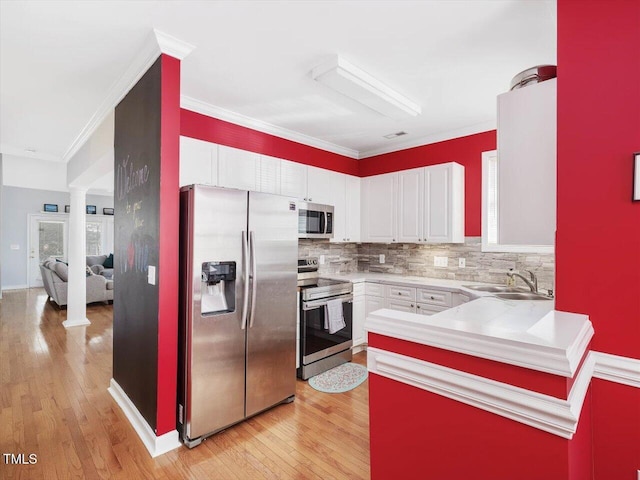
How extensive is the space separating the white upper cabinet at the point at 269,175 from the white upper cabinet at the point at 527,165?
2.35m

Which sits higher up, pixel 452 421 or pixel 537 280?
pixel 537 280

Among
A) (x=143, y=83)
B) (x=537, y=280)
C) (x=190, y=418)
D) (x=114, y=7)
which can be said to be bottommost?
(x=190, y=418)

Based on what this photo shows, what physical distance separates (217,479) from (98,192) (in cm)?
1009

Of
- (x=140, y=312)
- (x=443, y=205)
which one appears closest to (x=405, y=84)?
(x=443, y=205)

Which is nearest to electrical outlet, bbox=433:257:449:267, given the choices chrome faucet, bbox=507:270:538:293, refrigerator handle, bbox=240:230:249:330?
chrome faucet, bbox=507:270:538:293

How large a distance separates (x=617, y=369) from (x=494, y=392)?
714mm

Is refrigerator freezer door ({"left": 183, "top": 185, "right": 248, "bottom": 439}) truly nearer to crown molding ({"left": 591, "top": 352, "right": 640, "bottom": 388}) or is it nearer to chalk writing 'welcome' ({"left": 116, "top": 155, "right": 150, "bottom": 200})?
chalk writing 'welcome' ({"left": 116, "top": 155, "right": 150, "bottom": 200})

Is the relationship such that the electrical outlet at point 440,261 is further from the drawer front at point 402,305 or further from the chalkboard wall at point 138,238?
the chalkboard wall at point 138,238

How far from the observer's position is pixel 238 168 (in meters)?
3.29

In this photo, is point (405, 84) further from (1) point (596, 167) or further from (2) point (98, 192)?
(2) point (98, 192)

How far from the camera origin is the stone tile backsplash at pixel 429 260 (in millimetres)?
3311

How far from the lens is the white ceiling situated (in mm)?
1852

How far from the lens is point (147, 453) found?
2.12 meters

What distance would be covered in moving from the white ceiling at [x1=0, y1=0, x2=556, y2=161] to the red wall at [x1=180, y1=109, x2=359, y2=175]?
0.16 meters
